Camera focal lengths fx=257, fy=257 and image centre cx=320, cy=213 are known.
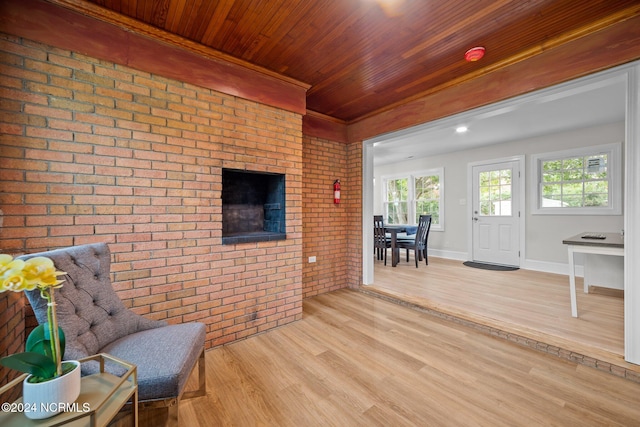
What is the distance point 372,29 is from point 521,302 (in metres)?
3.36

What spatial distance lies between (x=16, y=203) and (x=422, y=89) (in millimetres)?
3488

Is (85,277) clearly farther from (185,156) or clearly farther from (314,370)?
(314,370)

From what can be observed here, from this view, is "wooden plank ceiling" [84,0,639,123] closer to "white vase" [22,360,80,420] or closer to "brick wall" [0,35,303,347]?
"brick wall" [0,35,303,347]

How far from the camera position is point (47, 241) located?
1.58 meters

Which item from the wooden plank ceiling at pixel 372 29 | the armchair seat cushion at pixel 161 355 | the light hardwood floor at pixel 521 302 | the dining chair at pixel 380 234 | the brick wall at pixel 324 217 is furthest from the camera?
the dining chair at pixel 380 234

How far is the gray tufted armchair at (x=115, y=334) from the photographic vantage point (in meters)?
1.11

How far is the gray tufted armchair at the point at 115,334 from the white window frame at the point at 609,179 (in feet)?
19.0

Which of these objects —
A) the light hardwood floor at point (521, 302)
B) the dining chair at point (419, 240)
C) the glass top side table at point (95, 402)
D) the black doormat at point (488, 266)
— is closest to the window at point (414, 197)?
the black doormat at point (488, 266)

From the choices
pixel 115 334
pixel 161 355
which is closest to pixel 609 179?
pixel 161 355

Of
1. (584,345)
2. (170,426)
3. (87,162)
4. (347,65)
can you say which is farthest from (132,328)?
(584,345)

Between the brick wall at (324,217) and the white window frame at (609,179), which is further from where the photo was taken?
A: the white window frame at (609,179)

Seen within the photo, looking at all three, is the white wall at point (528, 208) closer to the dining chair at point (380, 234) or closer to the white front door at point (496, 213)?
the white front door at point (496, 213)

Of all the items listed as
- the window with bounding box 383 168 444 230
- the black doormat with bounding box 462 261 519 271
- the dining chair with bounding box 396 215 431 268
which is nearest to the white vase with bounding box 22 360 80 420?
the dining chair with bounding box 396 215 431 268

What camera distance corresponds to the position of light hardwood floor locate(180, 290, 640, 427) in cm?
146
